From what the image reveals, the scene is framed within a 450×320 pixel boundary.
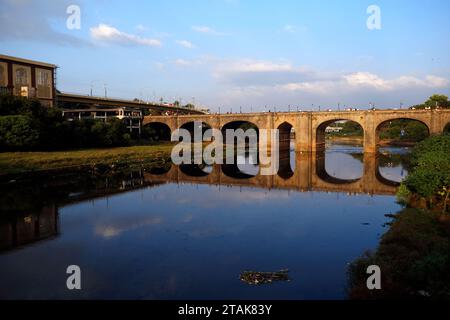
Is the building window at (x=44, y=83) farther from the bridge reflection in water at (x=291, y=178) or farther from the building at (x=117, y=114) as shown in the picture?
the bridge reflection in water at (x=291, y=178)

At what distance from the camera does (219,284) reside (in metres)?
15.1

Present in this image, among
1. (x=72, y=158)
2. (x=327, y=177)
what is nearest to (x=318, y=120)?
(x=327, y=177)

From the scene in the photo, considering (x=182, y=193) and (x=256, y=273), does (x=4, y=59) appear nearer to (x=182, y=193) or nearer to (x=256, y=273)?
(x=182, y=193)

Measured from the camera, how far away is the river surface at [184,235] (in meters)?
15.0

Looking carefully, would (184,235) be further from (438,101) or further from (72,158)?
(438,101)

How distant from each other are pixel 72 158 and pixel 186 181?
628 inches

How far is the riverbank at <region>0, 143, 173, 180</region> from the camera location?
→ 42375 mm

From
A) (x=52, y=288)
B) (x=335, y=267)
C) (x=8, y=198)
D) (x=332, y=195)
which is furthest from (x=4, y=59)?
(x=335, y=267)

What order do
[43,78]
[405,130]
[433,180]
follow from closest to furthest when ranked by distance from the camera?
[433,180], [43,78], [405,130]

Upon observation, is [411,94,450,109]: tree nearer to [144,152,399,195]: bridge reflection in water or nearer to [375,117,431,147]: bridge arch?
[375,117,431,147]: bridge arch

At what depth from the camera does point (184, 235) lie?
22.0 metres

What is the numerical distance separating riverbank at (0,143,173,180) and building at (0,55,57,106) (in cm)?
1652

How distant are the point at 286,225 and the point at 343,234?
337 cm

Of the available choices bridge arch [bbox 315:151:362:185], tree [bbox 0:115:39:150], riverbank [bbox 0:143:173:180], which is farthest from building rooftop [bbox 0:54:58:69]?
bridge arch [bbox 315:151:362:185]
